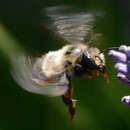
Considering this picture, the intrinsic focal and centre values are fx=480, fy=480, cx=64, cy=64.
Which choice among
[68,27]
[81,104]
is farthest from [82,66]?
[81,104]

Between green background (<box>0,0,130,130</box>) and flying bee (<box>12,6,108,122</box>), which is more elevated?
flying bee (<box>12,6,108,122</box>)

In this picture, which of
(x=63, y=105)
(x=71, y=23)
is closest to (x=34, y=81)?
(x=71, y=23)

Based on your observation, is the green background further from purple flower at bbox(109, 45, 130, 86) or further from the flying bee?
purple flower at bbox(109, 45, 130, 86)

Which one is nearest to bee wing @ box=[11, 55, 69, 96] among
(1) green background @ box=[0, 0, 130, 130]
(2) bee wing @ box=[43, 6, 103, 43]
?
(2) bee wing @ box=[43, 6, 103, 43]

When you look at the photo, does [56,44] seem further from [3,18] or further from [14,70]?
[3,18]

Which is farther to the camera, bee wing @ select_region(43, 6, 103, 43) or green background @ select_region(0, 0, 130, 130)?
green background @ select_region(0, 0, 130, 130)

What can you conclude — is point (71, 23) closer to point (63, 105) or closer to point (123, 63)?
point (123, 63)

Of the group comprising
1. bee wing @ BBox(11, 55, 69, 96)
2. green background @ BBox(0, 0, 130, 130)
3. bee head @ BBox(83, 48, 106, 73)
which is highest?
bee wing @ BBox(11, 55, 69, 96)
